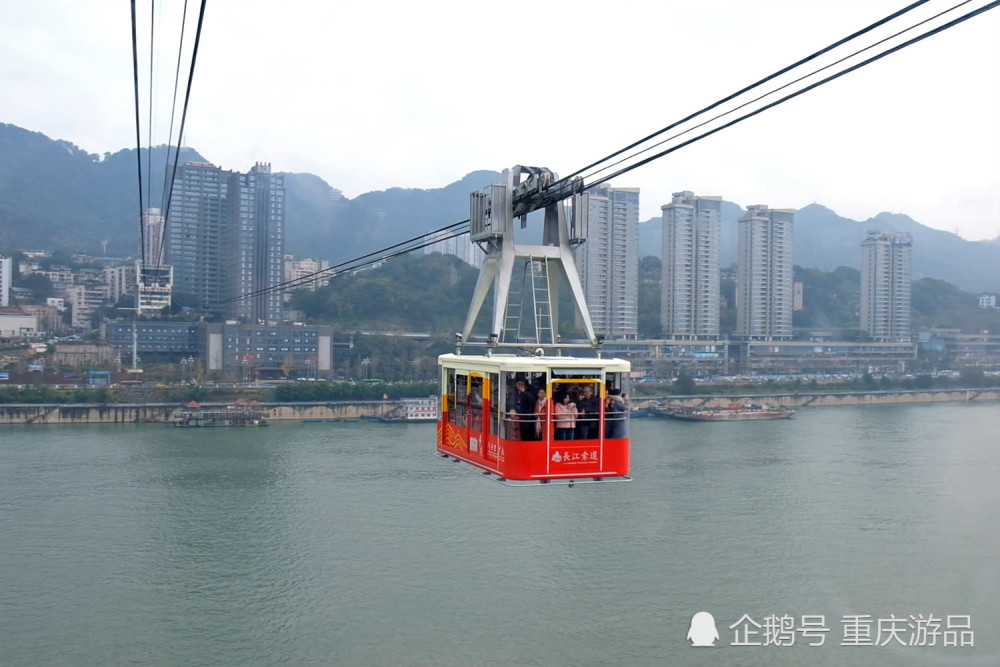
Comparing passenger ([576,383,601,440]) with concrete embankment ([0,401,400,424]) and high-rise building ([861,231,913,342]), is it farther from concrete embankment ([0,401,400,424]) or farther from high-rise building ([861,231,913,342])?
high-rise building ([861,231,913,342])

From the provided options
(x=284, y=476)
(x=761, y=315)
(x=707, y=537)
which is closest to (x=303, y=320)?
(x=761, y=315)

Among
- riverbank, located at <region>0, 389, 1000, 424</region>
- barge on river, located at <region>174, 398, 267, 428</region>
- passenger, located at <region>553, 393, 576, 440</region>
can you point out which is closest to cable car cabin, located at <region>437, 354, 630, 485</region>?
passenger, located at <region>553, 393, 576, 440</region>

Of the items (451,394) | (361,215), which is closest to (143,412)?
(451,394)

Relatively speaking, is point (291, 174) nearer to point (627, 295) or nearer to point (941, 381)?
point (627, 295)

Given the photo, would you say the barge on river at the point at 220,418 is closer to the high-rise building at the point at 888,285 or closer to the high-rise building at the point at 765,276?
the high-rise building at the point at 765,276

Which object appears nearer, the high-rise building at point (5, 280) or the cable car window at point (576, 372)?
the cable car window at point (576, 372)

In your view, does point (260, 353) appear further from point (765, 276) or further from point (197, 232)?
point (765, 276)

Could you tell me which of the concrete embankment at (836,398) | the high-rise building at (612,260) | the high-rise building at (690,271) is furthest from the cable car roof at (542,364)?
the high-rise building at (690,271)
